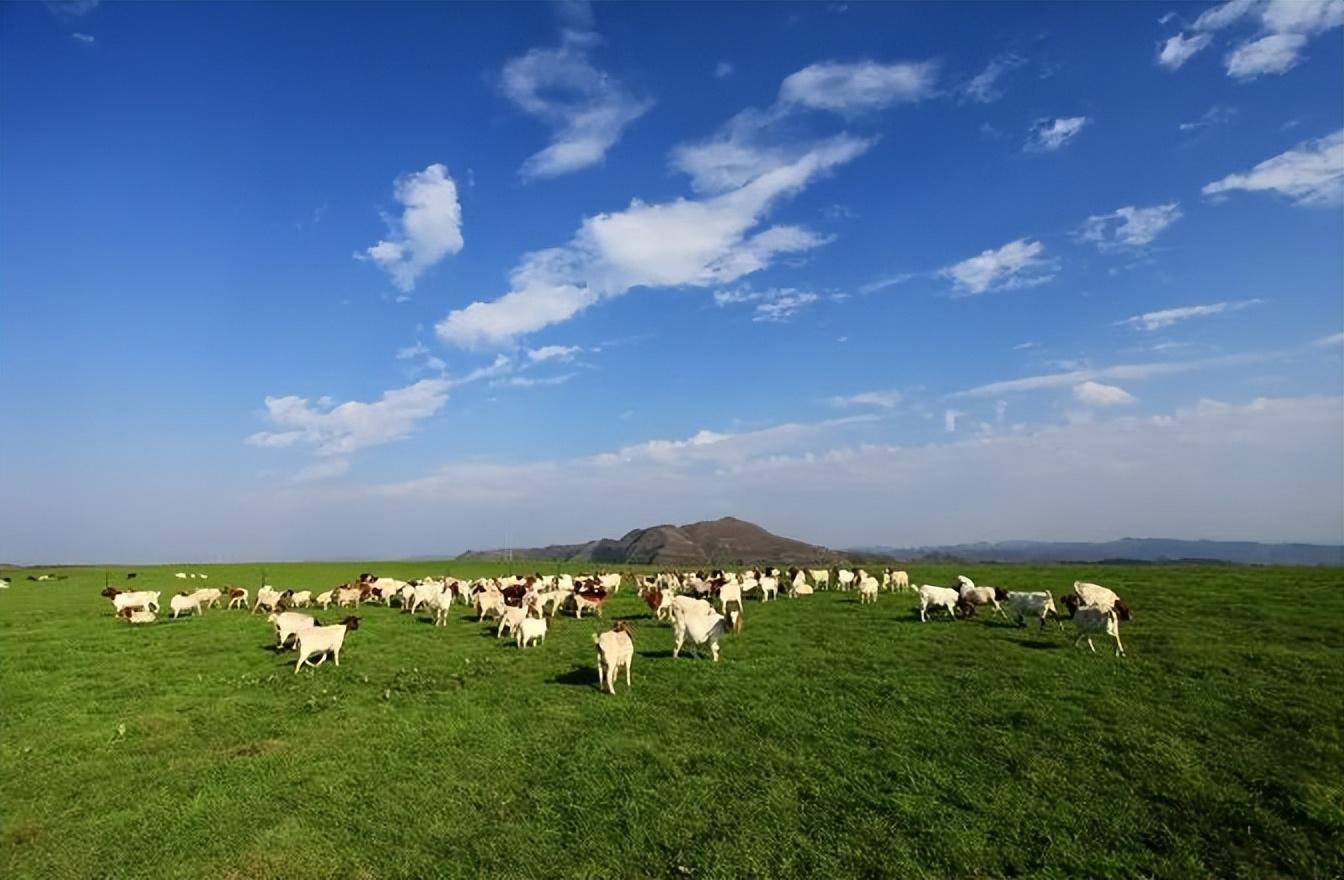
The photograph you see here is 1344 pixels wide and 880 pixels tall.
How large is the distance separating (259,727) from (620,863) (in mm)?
10122

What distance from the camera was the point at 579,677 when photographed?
62.2 feet

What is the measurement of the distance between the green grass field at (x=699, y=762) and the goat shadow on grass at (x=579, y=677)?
0.39 ft

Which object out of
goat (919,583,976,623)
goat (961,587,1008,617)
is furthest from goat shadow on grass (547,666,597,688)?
goat (961,587,1008,617)

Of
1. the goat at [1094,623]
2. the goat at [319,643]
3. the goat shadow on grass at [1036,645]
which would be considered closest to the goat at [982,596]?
the goat shadow on grass at [1036,645]

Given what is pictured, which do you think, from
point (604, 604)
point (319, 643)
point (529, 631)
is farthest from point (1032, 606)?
point (319, 643)

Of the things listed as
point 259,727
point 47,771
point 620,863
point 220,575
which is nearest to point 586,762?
point 620,863

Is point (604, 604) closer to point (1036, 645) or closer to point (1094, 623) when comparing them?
point (1036, 645)

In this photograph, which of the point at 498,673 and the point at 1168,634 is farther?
the point at 1168,634

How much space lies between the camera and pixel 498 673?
19703mm

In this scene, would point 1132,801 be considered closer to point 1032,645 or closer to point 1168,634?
point 1032,645

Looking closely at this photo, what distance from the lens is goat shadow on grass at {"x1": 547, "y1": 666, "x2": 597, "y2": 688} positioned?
59.8 feet

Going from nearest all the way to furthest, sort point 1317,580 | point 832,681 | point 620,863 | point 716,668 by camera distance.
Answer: point 620,863
point 832,681
point 716,668
point 1317,580

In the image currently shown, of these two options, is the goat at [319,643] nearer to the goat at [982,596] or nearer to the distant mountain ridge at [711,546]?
the goat at [982,596]

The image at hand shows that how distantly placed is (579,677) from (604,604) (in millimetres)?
15752
